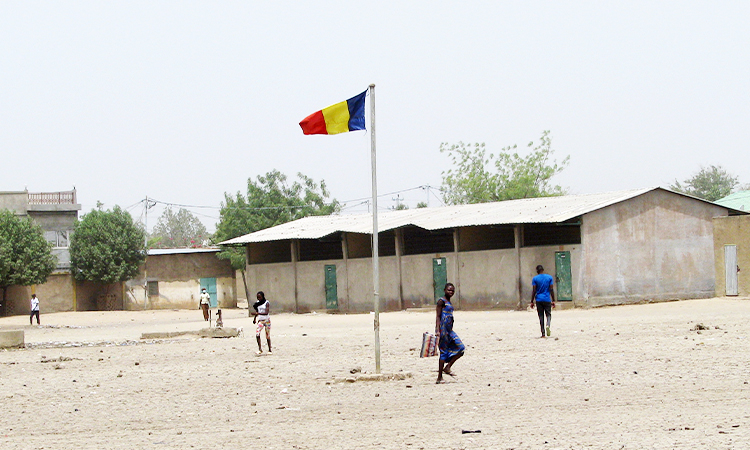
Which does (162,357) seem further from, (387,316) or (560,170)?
(560,170)

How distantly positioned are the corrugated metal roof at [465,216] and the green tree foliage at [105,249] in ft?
46.1

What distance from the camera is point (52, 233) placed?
60.1m

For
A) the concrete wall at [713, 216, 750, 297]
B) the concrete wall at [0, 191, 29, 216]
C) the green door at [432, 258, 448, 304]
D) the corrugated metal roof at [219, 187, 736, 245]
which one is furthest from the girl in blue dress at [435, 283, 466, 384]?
the concrete wall at [0, 191, 29, 216]

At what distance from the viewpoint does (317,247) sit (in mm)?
45000

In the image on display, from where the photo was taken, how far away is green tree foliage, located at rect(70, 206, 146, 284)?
57.9 meters

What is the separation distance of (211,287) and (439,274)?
25118 millimetres

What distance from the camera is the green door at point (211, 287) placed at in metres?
60.3

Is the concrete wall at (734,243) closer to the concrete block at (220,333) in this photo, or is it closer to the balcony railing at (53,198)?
the concrete block at (220,333)

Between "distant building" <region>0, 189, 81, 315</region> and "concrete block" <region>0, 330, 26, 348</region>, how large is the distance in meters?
31.9

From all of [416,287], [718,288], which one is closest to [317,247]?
[416,287]

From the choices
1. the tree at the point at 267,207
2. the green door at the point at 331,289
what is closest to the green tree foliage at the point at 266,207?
the tree at the point at 267,207

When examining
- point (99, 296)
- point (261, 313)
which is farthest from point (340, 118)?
point (99, 296)

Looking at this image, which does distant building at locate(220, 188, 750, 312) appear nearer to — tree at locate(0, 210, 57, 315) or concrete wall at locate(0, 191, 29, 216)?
tree at locate(0, 210, 57, 315)

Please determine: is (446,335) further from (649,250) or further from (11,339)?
(649,250)
